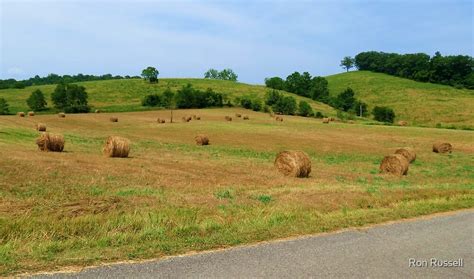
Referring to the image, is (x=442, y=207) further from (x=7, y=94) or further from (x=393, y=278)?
(x=7, y=94)

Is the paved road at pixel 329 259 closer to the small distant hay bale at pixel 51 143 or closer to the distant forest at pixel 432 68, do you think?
the small distant hay bale at pixel 51 143

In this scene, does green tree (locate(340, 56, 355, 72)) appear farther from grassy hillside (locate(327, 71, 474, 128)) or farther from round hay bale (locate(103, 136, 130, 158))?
round hay bale (locate(103, 136, 130, 158))

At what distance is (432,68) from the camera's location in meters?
143

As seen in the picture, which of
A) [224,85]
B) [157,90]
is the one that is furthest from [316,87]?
[157,90]

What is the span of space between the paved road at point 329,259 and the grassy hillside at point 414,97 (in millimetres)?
78293

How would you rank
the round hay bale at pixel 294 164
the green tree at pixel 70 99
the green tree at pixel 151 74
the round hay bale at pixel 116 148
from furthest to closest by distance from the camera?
the green tree at pixel 151 74, the green tree at pixel 70 99, the round hay bale at pixel 116 148, the round hay bale at pixel 294 164

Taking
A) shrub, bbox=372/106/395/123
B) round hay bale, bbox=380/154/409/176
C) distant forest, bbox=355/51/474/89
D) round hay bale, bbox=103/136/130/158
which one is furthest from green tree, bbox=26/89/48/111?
distant forest, bbox=355/51/474/89

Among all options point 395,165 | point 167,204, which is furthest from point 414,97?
point 167,204

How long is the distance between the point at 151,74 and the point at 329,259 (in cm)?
12758

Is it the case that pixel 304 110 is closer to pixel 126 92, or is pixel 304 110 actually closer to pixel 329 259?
pixel 126 92

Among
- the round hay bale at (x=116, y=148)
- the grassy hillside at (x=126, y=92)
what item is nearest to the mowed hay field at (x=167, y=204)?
the round hay bale at (x=116, y=148)
